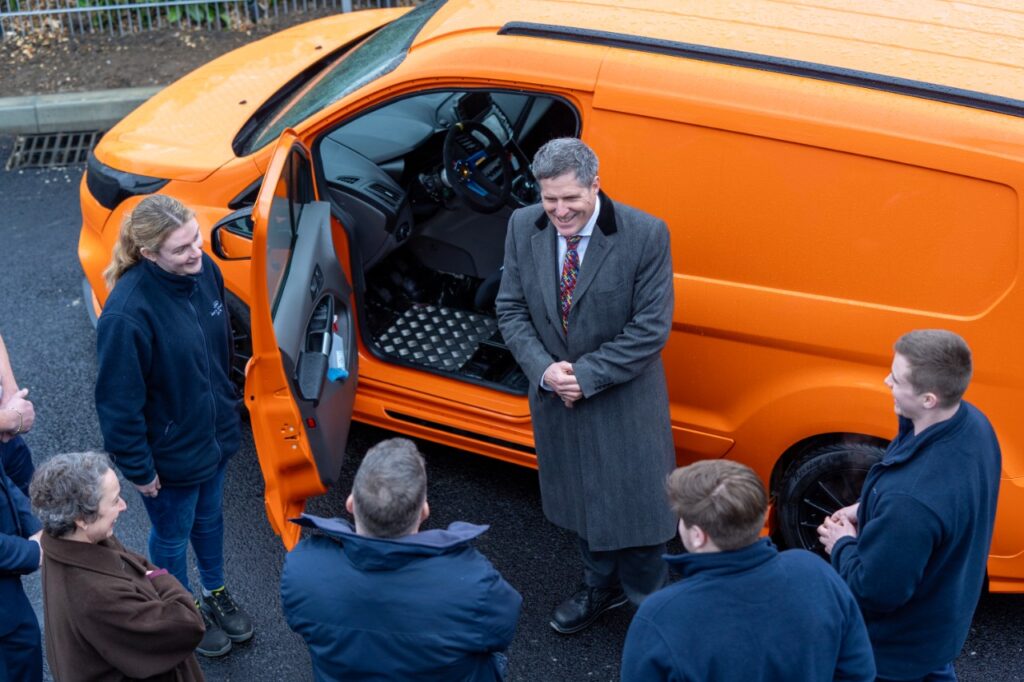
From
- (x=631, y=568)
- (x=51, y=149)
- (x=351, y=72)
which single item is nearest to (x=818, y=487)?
(x=631, y=568)

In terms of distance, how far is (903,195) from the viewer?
3619 mm

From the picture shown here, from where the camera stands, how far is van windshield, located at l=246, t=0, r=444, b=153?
449 cm

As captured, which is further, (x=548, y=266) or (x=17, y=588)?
(x=548, y=266)

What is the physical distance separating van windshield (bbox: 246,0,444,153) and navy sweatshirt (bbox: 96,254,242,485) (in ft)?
3.32

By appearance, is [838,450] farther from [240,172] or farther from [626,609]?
[240,172]

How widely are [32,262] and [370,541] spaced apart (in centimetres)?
464

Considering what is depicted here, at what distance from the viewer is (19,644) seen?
3373mm

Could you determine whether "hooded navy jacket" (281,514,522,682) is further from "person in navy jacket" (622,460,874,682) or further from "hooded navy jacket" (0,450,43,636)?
"hooded navy jacket" (0,450,43,636)

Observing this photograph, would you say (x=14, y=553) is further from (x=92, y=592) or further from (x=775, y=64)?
(x=775, y=64)

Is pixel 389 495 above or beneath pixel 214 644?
above

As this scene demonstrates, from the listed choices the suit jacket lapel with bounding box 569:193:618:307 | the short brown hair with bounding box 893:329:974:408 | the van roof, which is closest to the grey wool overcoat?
the suit jacket lapel with bounding box 569:193:618:307

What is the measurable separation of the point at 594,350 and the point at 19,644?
6.48 ft

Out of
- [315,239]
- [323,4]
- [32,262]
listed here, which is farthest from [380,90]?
[323,4]

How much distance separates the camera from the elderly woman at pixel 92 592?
9.47ft
